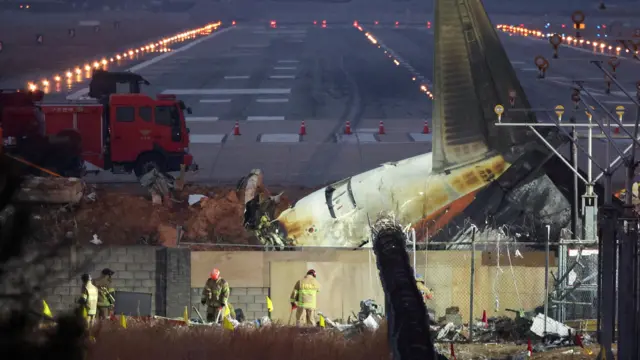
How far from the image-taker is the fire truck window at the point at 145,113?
131 feet

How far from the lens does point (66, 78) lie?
70.1 meters

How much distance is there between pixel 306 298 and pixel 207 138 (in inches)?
1104

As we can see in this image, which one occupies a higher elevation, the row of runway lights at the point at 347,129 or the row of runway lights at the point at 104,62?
the row of runway lights at the point at 104,62

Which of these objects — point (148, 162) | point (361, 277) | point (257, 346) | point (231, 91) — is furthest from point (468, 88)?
point (231, 91)

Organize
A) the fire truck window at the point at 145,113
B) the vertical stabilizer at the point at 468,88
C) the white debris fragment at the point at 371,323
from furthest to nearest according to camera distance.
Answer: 1. the fire truck window at the point at 145,113
2. the vertical stabilizer at the point at 468,88
3. the white debris fragment at the point at 371,323

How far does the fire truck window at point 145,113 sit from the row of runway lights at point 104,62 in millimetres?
11029

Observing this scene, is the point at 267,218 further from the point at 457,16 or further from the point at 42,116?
the point at 42,116

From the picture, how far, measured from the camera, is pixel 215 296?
77.8ft

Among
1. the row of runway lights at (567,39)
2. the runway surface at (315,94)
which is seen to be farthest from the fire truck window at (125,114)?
the row of runway lights at (567,39)

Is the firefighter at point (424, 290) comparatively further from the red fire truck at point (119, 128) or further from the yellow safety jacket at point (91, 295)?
the red fire truck at point (119, 128)

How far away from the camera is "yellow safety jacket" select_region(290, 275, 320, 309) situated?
23.8 metres

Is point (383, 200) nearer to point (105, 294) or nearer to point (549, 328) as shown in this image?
point (549, 328)

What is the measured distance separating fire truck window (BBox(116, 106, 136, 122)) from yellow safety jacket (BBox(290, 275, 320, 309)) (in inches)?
670

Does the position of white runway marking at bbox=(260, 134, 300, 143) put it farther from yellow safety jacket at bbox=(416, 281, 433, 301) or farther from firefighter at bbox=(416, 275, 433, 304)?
yellow safety jacket at bbox=(416, 281, 433, 301)
